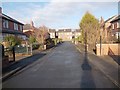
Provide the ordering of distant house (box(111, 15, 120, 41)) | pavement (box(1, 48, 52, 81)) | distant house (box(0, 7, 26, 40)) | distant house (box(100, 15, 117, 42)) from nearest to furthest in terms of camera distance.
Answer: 1. pavement (box(1, 48, 52, 81))
2. distant house (box(100, 15, 117, 42))
3. distant house (box(0, 7, 26, 40))
4. distant house (box(111, 15, 120, 41))

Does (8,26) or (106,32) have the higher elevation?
(8,26)

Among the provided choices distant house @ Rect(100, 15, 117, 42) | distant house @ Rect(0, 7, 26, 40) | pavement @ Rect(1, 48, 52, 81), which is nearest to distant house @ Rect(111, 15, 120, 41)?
distant house @ Rect(100, 15, 117, 42)

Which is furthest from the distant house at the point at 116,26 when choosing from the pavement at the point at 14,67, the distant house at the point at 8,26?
the pavement at the point at 14,67

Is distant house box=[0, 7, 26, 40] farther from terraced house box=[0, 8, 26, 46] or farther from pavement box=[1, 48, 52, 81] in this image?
pavement box=[1, 48, 52, 81]

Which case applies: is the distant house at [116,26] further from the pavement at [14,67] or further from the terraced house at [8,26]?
the pavement at [14,67]

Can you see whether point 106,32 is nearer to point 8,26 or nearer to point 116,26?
point 116,26

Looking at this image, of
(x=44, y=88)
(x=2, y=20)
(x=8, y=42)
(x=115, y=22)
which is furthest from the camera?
(x=115, y=22)

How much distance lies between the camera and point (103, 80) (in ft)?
34.5

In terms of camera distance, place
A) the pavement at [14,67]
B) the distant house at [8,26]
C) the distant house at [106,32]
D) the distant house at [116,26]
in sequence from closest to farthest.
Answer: the pavement at [14,67]
the distant house at [106,32]
the distant house at [8,26]
the distant house at [116,26]

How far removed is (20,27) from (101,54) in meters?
36.8

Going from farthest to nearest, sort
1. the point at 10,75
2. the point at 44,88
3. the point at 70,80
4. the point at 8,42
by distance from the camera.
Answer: the point at 8,42
the point at 10,75
the point at 70,80
the point at 44,88

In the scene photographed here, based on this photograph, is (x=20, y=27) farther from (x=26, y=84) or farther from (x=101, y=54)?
(x=26, y=84)

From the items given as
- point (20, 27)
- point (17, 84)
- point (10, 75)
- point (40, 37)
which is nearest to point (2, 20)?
point (40, 37)

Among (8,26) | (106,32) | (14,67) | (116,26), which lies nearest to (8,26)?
(8,26)
